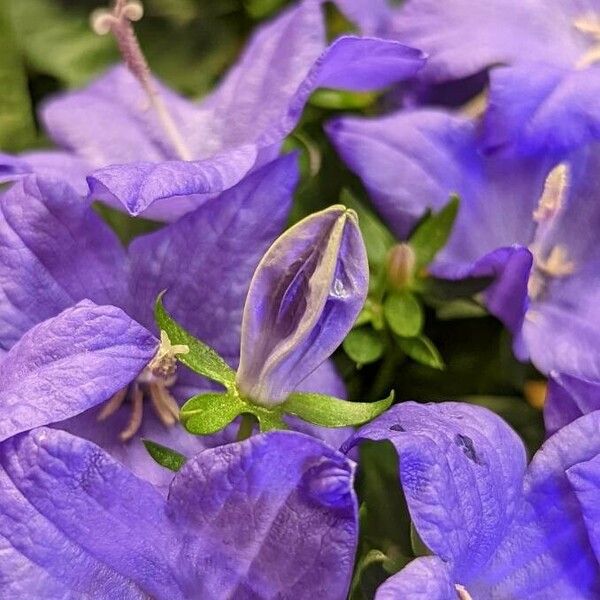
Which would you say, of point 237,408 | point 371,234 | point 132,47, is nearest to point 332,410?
point 237,408

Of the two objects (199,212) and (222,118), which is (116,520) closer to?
(199,212)

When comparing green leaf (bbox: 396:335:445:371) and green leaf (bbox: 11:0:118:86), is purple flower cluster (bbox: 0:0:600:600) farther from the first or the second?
green leaf (bbox: 11:0:118:86)

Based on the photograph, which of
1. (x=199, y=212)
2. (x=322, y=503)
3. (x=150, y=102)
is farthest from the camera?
(x=150, y=102)

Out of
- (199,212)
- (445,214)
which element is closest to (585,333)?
(445,214)

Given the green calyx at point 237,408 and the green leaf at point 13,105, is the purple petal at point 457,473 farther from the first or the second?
the green leaf at point 13,105

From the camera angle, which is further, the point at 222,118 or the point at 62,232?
the point at 222,118

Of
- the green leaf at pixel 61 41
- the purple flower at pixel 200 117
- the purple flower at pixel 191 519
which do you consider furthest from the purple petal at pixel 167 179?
the green leaf at pixel 61 41
